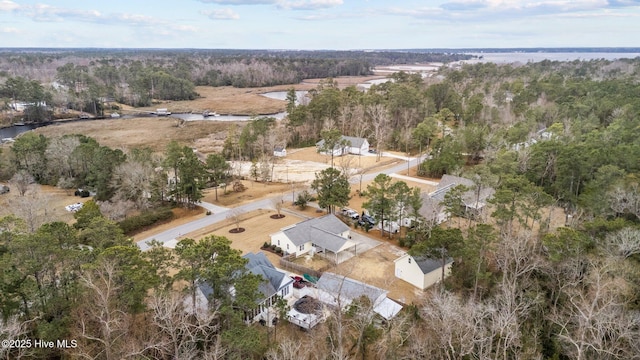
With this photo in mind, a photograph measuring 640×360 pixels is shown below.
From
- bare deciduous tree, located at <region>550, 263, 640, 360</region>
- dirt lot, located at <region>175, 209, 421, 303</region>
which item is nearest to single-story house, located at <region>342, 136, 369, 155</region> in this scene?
dirt lot, located at <region>175, 209, 421, 303</region>

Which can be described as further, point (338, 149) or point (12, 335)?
point (338, 149)

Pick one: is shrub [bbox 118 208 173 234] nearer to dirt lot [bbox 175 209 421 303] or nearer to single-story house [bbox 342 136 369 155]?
dirt lot [bbox 175 209 421 303]

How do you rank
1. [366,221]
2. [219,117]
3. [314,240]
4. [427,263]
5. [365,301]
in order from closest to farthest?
[365,301] → [427,263] → [314,240] → [366,221] → [219,117]

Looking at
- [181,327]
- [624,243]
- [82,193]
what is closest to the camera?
[181,327]

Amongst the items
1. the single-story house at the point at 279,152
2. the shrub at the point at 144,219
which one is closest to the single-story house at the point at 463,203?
the shrub at the point at 144,219

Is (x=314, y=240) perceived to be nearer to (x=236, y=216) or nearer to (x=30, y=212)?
(x=236, y=216)

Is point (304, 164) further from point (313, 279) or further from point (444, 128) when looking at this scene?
point (313, 279)

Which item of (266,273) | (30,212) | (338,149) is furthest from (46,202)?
(338,149)
